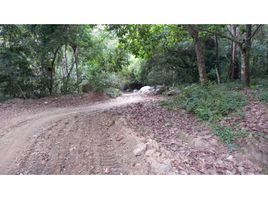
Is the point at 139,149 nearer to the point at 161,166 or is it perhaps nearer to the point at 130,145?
the point at 130,145

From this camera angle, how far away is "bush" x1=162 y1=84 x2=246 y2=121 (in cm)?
383

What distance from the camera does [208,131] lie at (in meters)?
3.41

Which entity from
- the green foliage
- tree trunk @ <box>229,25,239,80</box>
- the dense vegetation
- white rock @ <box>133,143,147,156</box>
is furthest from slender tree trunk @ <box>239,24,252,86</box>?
white rock @ <box>133,143,147,156</box>

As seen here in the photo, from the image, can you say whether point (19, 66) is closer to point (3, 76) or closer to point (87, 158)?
point (3, 76)

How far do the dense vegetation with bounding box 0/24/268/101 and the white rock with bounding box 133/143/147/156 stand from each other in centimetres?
209

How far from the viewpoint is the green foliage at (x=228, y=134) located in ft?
10.3

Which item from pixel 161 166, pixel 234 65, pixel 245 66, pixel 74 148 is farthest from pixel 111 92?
pixel 161 166

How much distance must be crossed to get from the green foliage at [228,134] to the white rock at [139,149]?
1.00m

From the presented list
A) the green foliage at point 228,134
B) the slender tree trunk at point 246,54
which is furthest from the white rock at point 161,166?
the slender tree trunk at point 246,54

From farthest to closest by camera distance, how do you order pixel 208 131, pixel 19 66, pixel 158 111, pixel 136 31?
1. pixel 19 66
2. pixel 136 31
3. pixel 158 111
4. pixel 208 131

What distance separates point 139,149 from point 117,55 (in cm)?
586

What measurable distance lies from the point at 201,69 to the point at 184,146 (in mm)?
2913

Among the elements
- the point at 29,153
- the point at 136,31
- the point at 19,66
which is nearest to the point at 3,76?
the point at 19,66

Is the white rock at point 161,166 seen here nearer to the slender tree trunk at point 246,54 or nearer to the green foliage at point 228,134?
the green foliage at point 228,134
